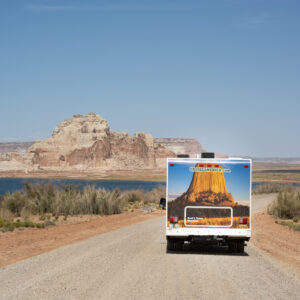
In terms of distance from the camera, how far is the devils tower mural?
12.2m

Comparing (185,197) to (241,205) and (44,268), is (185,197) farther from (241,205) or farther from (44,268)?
(44,268)

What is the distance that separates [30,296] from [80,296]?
0.77 metres

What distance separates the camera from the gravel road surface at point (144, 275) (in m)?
7.74

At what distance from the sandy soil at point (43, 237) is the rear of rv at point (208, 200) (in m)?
3.95

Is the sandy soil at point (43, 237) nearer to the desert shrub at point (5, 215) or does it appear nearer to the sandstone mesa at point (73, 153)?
the desert shrub at point (5, 215)

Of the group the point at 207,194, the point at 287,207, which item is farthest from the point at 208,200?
the point at 287,207

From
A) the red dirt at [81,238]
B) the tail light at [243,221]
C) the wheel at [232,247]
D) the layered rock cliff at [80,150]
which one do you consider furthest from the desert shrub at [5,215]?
the layered rock cliff at [80,150]

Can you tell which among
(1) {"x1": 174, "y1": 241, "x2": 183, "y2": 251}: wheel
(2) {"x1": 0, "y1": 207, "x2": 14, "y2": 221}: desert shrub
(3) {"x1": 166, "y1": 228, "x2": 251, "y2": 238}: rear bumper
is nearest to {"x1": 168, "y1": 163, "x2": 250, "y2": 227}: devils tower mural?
(3) {"x1": 166, "y1": 228, "x2": 251, "y2": 238}: rear bumper

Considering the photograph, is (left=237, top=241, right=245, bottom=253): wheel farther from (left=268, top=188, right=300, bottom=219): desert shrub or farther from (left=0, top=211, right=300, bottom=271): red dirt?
(left=268, top=188, right=300, bottom=219): desert shrub

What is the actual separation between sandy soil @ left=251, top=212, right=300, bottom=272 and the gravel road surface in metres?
0.58

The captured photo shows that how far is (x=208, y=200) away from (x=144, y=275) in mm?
3482

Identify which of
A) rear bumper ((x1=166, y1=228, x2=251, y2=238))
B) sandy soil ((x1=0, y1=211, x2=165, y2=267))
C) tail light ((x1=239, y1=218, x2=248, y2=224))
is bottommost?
sandy soil ((x1=0, y1=211, x2=165, y2=267))

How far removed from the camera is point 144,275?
9.27m

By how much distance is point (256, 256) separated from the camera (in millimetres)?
12633
